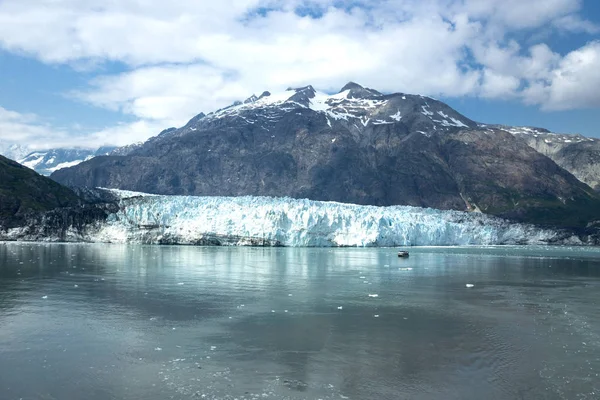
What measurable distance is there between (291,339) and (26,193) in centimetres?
11422

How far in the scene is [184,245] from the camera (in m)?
92.3

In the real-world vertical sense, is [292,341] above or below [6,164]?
below

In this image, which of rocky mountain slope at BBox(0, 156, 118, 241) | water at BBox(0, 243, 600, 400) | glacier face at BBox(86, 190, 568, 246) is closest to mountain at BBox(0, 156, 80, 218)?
rocky mountain slope at BBox(0, 156, 118, 241)

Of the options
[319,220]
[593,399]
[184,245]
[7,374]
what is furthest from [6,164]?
[593,399]

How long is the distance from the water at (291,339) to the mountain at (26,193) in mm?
75734

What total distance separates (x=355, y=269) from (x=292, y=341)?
31.6 m

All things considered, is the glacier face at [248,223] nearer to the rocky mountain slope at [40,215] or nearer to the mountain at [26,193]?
the rocky mountain slope at [40,215]

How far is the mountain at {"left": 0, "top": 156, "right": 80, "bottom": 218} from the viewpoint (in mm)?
107312

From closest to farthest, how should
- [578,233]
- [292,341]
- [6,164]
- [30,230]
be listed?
[292,341]
[30,230]
[6,164]
[578,233]

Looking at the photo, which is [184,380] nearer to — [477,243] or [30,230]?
[30,230]

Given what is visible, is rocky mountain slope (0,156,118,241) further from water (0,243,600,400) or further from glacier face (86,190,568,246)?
water (0,243,600,400)

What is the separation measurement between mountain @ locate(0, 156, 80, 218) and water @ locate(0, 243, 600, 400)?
75.7 m

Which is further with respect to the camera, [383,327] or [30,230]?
[30,230]

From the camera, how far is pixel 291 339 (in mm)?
21094
